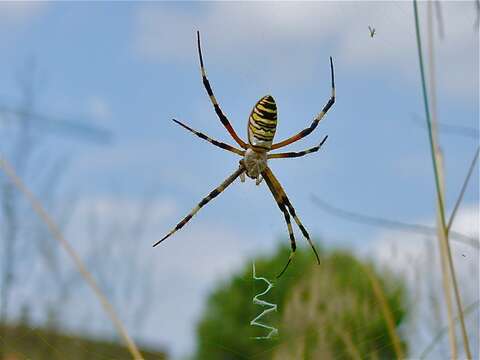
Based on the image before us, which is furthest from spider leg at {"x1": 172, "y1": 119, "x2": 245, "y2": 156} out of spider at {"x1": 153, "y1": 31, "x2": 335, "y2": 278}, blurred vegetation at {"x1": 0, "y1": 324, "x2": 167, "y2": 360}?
blurred vegetation at {"x1": 0, "y1": 324, "x2": 167, "y2": 360}

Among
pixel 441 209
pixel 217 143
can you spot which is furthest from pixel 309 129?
pixel 441 209

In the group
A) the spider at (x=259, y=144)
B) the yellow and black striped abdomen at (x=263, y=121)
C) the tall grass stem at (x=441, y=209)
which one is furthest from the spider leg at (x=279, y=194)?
the tall grass stem at (x=441, y=209)

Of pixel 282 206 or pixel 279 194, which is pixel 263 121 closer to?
pixel 279 194

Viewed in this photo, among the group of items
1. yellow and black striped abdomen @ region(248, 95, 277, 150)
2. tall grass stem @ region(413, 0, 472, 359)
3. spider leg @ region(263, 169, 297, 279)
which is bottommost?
tall grass stem @ region(413, 0, 472, 359)

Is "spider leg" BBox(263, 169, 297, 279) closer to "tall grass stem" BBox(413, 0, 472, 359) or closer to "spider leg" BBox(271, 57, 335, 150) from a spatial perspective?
"spider leg" BBox(271, 57, 335, 150)

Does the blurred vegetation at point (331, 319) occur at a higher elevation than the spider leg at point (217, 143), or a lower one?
lower

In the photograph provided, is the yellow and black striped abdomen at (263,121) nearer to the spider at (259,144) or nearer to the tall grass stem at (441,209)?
the spider at (259,144)

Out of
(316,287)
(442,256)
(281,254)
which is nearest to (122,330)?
(442,256)
